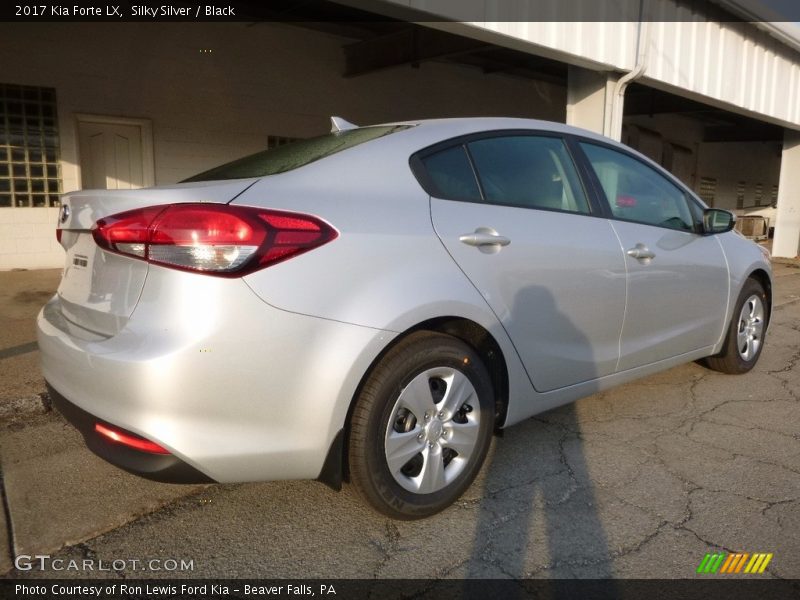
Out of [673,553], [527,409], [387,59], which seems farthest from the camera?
[387,59]

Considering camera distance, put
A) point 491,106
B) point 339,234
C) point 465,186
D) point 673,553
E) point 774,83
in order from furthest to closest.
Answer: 1. point 491,106
2. point 774,83
3. point 465,186
4. point 673,553
5. point 339,234

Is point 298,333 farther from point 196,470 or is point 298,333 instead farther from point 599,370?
point 599,370

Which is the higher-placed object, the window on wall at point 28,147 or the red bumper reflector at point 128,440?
the window on wall at point 28,147

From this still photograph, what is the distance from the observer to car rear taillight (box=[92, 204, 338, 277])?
197 cm

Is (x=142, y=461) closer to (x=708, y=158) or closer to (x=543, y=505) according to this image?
(x=543, y=505)

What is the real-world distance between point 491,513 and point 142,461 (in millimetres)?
1373

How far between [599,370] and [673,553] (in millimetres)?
1036

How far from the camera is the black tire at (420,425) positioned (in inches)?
88.0

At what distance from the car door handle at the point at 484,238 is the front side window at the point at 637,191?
993 millimetres

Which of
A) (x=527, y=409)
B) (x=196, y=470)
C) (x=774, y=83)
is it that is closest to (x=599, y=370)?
(x=527, y=409)

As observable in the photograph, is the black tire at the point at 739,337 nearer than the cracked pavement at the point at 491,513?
No

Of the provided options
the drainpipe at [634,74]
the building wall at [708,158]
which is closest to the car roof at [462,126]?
the drainpipe at [634,74]

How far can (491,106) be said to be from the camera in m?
12.1
